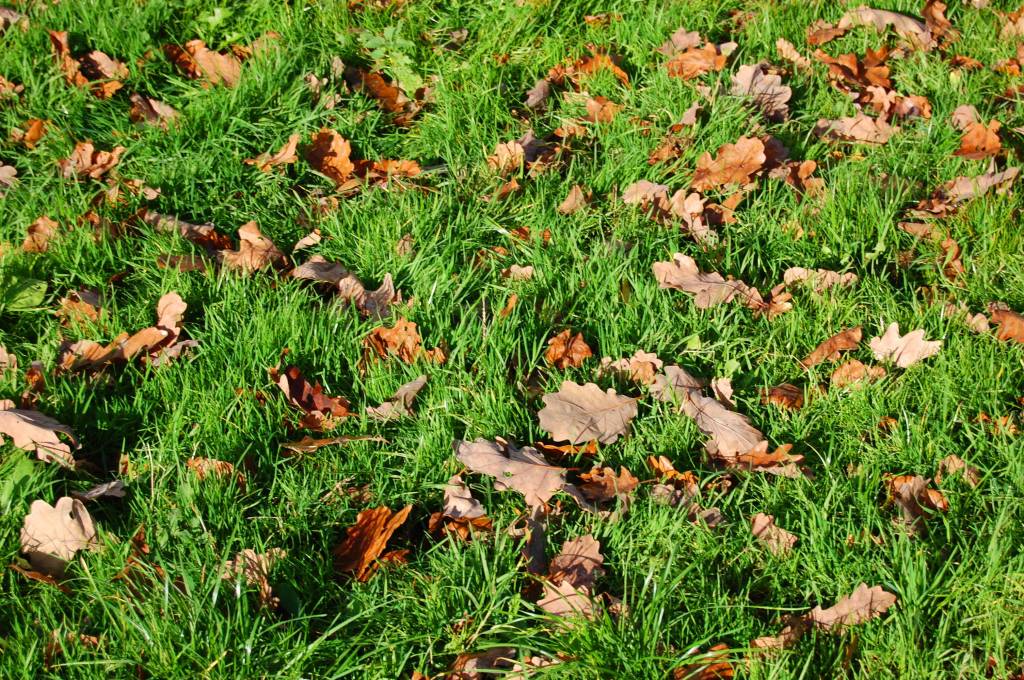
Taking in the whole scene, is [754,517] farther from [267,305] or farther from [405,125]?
[405,125]

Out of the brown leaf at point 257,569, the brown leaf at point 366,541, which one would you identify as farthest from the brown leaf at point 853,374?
the brown leaf at point 257,569

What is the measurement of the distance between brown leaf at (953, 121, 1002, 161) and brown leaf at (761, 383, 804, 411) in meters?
1.47

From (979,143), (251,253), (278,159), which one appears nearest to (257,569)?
(251,253)

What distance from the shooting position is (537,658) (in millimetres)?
2111

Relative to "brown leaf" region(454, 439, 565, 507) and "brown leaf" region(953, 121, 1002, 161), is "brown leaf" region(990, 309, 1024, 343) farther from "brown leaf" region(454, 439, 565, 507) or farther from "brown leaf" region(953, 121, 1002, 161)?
"brown leaf" region(454, 439, 565, 507)

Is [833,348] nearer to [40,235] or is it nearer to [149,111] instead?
[40,235]

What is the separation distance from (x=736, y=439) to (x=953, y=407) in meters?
0.61

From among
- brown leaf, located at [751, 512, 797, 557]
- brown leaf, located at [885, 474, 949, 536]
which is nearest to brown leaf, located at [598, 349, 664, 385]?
brown leaf, located at [751, 512, 797, 557]

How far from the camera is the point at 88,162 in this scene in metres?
3.50

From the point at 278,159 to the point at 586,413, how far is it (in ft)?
5.35

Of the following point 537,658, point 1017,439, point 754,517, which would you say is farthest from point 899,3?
point 537,658

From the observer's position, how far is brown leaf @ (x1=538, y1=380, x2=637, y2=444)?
2625 mm

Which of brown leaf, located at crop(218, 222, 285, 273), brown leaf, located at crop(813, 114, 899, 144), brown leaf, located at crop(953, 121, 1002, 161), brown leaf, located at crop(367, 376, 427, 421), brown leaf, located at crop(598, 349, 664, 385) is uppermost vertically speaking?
brown leaf, located at crop(953, 121, 1002, 161)

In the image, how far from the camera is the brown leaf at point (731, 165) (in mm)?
3514
